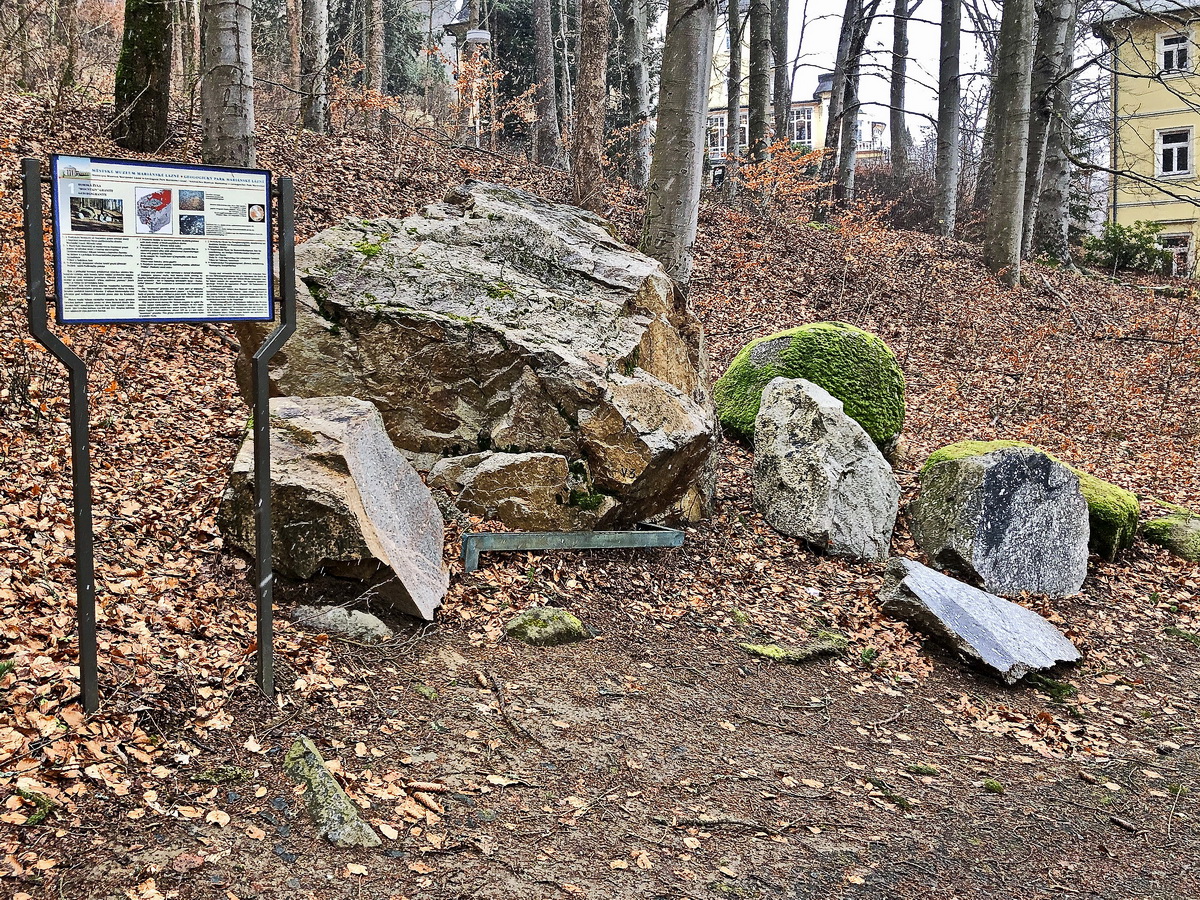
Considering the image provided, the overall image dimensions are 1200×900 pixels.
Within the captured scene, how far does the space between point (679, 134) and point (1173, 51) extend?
32040mm

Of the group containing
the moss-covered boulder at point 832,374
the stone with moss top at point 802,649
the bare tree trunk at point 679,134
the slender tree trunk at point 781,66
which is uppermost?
the slender tree trunk at point 781,66

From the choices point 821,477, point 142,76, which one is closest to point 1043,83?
point 821,477

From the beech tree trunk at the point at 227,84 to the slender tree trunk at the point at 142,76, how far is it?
242 cm

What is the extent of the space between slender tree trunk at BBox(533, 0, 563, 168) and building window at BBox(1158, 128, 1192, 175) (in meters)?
25.6

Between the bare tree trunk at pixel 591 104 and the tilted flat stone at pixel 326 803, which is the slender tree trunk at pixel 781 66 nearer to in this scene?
the bare tree trunk at pixel 591 104

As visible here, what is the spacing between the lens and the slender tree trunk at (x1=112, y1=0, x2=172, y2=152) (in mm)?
10289

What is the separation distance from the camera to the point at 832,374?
898 centimetres

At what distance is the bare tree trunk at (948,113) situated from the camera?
19.8 m

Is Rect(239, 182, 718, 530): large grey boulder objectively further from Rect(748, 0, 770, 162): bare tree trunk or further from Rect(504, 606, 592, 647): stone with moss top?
Rect(748, 0, 770, 162): bare tree trunk

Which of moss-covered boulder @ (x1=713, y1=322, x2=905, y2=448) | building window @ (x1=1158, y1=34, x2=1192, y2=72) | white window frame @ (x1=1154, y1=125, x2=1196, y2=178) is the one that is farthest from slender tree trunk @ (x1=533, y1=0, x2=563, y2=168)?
white window frame @ (x1=1154, y1=125, x2=1196, y2=178)

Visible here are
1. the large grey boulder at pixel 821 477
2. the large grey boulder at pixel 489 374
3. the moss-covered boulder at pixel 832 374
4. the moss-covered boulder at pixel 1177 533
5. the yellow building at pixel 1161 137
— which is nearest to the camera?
the large grey boulder at pixel 489 374

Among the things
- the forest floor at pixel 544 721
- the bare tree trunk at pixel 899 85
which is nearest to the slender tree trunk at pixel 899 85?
the bare tree trunk at pixel 899 85

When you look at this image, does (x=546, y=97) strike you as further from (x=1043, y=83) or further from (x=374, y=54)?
(x=1043, y=83)

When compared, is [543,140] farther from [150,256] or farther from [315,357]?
[150,256]
